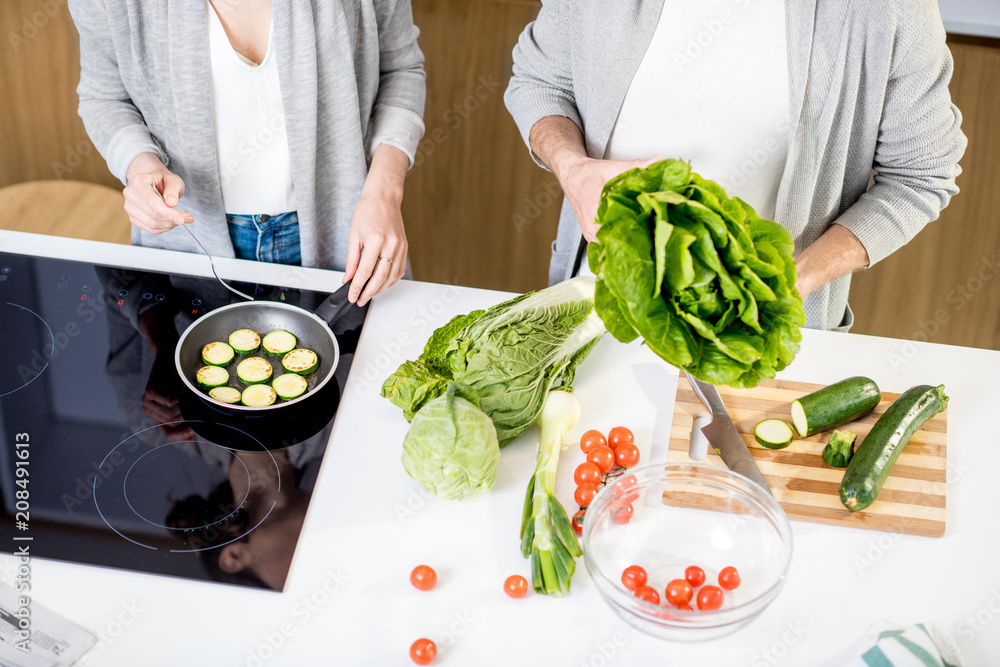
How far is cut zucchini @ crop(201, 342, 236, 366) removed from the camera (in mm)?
1358

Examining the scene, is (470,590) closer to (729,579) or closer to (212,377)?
(729,579)

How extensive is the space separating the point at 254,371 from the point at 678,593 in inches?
30.3

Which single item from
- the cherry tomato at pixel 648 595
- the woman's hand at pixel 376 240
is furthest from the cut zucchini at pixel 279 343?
the cherry tomato at pixel 648 595

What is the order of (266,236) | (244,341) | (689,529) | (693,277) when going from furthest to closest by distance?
1. (266,236)
2. (244,341)
3. (689,529)
4. (693,277)

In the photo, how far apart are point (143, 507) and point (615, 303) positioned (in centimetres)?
74

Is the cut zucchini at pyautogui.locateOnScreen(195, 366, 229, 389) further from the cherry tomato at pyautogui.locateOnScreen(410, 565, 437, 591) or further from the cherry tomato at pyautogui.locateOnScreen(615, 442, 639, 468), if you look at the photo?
the cherry tomato at pyautogui.locateOnScreen(615, 442, 639, 468)

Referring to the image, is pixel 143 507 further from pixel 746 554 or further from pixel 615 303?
pixel 746 554

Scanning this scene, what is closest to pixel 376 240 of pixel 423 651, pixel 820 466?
pixel 423 651

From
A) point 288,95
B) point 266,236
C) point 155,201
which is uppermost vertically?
point 288,95

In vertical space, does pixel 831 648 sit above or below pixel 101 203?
above

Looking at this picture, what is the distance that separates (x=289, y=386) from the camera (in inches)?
52.2

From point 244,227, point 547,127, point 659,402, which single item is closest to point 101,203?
point 244,227

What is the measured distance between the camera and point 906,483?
1.24 meters

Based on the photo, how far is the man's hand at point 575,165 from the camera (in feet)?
4.60
